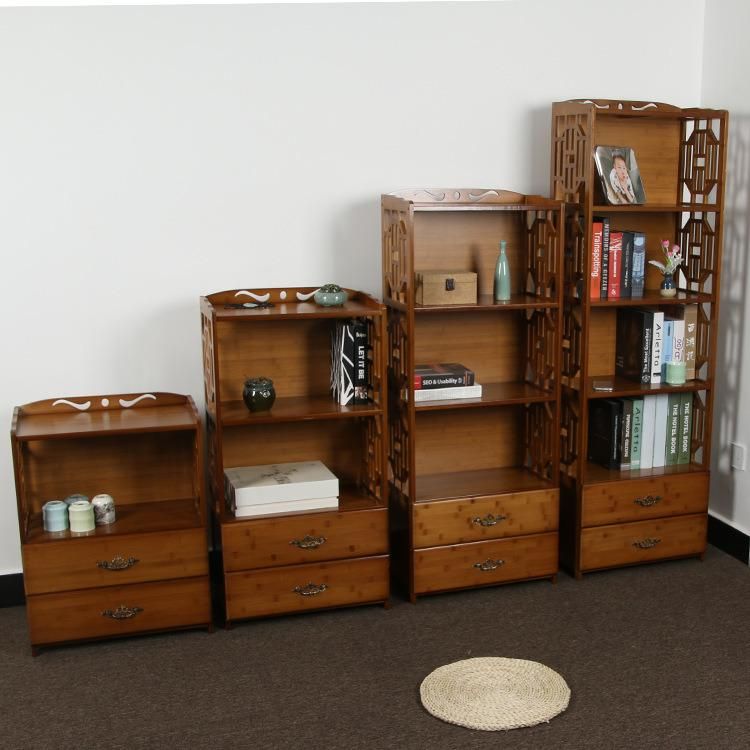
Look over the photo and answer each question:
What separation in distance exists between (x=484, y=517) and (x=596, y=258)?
103 cm

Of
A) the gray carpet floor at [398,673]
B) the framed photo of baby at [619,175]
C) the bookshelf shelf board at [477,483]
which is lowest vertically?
the gray carpet floor at [398,673]

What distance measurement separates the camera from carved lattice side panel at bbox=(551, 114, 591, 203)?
3362 millimetres

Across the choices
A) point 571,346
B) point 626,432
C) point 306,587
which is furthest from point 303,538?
point 626,432

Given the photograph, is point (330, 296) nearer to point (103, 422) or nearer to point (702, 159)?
point (103, 422)

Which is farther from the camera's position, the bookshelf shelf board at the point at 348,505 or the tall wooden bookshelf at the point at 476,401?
the tall wooden bookshelf at the point at 476,401

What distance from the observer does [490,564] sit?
11.4 feet

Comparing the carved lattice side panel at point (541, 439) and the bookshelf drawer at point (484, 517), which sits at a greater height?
the carved lattice side panel at point (541, 439)

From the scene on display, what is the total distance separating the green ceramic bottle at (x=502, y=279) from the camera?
3402 mm

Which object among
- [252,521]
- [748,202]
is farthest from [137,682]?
[748,202]

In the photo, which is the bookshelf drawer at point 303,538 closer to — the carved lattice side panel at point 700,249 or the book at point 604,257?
the book at point 604,257

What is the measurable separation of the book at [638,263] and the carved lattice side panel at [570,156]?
0.99ft

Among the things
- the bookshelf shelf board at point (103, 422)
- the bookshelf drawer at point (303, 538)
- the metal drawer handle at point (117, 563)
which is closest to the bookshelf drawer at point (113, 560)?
the metal drawer handle at point (117, 563)

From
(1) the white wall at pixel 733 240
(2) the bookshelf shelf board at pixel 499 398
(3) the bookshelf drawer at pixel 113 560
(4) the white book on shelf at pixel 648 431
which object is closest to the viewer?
(3) the bookshelf drawer at pixel 113 560

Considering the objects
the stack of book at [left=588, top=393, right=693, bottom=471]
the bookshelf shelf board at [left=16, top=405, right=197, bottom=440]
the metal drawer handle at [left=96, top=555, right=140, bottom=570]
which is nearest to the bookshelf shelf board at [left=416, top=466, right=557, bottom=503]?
the stack of book at [left=588, top=393, right=693, bottom=471]
